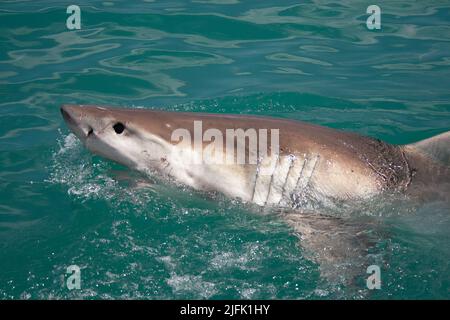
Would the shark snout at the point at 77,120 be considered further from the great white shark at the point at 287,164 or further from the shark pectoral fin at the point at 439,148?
the shark pectoral fin at the point at 439,148

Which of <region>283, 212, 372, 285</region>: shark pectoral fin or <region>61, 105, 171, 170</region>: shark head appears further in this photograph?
<region>61, 105, 171, 170</region>: shark head

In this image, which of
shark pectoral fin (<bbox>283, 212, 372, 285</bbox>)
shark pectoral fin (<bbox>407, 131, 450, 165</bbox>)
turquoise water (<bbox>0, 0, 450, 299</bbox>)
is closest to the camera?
shark pectoral fin (<bbox>283, 212, 372, 285</bbox>)

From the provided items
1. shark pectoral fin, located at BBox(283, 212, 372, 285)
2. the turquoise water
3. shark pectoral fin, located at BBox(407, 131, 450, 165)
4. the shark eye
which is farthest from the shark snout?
shark pectoral fin, located at BBox(407, 131, 450, 165)

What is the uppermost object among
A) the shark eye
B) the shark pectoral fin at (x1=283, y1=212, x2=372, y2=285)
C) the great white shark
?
the shark eye

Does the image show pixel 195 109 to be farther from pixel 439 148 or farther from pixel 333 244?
pixel 333 244

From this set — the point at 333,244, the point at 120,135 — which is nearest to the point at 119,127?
the point at 120,135

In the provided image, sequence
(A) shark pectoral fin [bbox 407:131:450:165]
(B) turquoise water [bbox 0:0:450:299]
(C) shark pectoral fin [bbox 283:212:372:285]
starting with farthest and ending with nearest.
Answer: (A) shark pectoral fin [bbox 407:131:450:165]
(B) turquoise water [bbox 0:0:450:299]
(C) shark pectoral fin [bbox 283:212:372:285]

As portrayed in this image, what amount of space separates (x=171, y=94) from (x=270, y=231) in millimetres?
3060

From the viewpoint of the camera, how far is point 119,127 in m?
3.40

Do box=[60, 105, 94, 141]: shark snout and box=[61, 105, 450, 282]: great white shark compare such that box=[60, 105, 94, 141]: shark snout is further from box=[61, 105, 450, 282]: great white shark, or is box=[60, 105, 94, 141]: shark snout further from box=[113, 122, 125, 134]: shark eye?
box=[113, 122, 125, 134]: shark eye

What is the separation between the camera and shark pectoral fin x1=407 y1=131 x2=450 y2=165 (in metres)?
3.75

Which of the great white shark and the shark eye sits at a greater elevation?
the shark eye

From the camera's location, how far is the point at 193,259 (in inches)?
135

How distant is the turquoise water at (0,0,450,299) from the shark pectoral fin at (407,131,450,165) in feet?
0.97
